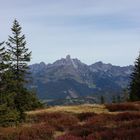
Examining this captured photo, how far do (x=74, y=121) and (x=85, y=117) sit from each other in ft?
13.6

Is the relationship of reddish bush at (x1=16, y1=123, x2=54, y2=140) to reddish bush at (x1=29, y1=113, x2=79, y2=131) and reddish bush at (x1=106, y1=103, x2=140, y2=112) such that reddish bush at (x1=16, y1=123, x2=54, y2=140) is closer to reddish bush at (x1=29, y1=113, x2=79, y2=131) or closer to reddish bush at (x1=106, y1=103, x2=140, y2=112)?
reddish bush at (x1=29, y1=113, x2=79, y2=131)

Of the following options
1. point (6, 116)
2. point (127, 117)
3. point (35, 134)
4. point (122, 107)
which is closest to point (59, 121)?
point (6, 116)

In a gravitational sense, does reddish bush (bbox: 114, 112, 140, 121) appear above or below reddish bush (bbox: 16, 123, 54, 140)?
above

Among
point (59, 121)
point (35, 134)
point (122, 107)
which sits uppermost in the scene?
point (122, 107)

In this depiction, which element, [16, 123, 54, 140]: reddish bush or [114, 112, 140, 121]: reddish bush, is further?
[114, 112, 140, 121]: reddish bush

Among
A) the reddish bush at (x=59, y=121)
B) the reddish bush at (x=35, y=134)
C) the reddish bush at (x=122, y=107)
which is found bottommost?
the reddish bush at (x=35, y=134)

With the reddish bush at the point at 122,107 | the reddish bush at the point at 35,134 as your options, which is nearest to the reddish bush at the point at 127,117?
the reddish bush at the point at 35,134

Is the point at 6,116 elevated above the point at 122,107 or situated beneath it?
situated beneath

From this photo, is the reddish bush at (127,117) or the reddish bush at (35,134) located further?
the reddish bush at (127,117)

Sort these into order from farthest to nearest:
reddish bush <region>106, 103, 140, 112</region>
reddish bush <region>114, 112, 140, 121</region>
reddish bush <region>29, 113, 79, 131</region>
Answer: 1. reddish bush <region>106, 103, 140, 112</region>
2. reddish bush <region>114, 112, 140, 121</region>
3. reddish bush <region>29, 113, 79, 131</region>

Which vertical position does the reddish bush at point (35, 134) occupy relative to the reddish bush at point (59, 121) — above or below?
below

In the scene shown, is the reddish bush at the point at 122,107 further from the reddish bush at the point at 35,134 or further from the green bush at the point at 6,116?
the reddish bush at the point at 35,134

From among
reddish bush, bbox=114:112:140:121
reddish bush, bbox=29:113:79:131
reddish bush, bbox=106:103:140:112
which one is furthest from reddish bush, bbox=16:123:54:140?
reddish bush, bbox=106:103:140:112

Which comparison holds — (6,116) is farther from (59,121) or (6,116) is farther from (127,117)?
(127,117)
